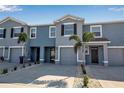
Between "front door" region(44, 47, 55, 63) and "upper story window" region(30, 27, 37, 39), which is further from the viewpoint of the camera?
"front door" region(44, 47, 55, 63)

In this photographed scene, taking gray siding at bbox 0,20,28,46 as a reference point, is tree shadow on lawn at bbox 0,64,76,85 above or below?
below

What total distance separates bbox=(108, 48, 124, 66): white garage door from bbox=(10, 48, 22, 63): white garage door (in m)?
13.7

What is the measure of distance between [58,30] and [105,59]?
303 inches

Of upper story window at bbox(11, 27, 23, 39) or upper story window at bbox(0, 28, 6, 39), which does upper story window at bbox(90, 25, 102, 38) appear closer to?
upper story window at bbox(11, 27, 23, 39)

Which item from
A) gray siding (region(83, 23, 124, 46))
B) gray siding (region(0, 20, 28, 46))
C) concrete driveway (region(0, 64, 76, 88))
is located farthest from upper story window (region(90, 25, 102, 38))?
gray siding (region(0, 20, 28, 46))

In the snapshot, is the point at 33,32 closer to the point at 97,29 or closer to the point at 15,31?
the point at 15,31

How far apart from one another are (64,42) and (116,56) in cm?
742

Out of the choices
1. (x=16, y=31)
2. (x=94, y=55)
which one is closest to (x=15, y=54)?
(x=16, y=31)

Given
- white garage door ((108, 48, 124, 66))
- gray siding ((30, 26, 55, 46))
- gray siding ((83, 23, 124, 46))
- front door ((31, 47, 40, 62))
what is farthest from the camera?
front door ((31, 47, 40, 62))

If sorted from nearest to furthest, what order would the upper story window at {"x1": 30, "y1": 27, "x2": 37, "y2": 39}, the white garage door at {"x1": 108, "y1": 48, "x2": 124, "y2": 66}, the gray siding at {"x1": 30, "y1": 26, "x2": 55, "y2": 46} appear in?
the white garage door at {"x1": 108, "y1": 48, "x2": 124, "y2": 66}, the gray siding at {"x1": 30, "y1": 26, "x2": 55, "y2": 46}, the upper story window at {"x1": 30, "y1": 27, "x2": 37, "y2": 39}

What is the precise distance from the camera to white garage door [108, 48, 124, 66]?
64.1 ft

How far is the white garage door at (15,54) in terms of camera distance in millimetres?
22778

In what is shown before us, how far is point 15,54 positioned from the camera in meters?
23.0

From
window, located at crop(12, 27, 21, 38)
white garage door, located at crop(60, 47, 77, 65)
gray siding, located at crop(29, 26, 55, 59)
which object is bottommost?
white garage door, located at crop(60, 47, 77, 65)
